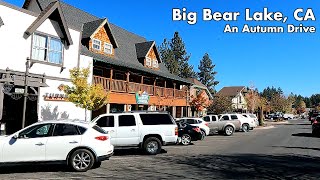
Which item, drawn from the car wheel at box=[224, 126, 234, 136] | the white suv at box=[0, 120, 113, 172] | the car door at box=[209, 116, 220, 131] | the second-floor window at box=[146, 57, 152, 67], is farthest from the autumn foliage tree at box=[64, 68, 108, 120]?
the second-floor window at box=[146, 57, 152, 67]

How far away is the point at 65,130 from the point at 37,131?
2.85 ft

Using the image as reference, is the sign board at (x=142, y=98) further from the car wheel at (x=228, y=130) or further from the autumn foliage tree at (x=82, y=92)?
the car wheel at (x=228, y=130)

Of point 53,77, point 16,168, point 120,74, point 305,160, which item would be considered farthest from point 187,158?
point 120,74

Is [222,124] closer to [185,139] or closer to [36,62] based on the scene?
[185,139]

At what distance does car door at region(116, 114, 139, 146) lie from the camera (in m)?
14.9

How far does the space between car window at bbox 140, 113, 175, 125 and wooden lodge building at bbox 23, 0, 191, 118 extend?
30.1ft

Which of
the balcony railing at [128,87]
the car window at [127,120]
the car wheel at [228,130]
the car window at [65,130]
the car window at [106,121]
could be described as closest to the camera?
the car window at [65,130]

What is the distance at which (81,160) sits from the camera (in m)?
10.7

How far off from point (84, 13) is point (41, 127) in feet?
75.3

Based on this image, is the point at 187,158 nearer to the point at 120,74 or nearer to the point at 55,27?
the point at 55,27

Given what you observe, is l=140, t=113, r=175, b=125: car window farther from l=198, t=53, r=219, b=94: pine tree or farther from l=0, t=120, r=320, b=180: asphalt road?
l=198, t=53, r=219, b=94: pine tree

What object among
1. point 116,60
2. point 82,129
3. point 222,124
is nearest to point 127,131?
point 82,129

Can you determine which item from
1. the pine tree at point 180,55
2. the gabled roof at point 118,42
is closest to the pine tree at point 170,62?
the pine tree at point 180,55

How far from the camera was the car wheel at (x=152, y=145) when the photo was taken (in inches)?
594
